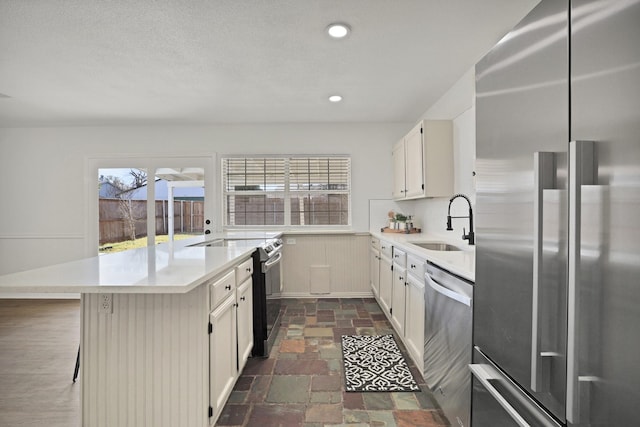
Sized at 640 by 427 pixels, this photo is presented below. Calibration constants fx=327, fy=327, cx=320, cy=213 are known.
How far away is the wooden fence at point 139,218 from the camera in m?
4.93

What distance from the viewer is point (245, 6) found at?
205 centimetres

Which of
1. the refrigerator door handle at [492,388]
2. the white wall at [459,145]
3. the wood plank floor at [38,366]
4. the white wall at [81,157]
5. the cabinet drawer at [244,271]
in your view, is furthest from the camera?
the white wall at [81,157]

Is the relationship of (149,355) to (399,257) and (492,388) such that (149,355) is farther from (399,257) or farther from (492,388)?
(399,257)

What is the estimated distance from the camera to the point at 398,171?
14.5 feet

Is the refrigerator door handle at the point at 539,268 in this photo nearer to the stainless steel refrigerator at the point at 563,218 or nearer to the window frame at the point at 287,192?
the stainless steel refrigerator at the point at 563,218

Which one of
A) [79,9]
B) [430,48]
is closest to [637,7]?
[430,48]

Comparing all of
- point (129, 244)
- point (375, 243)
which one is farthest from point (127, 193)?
point (375, 243)

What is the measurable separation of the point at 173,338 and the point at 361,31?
2280 mm

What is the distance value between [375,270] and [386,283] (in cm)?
71

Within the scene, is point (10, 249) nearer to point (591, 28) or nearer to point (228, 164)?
point (228, 164)

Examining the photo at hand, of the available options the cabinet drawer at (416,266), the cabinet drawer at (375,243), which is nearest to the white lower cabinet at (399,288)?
the cabinet drawer at (416,266)

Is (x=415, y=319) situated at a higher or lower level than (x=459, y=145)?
lower

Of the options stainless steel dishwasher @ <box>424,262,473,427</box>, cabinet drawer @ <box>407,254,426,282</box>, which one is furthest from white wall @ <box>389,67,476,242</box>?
stainless steel dishwasher @ <box>424,262,473,427</box>

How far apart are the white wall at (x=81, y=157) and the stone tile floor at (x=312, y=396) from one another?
2319mm
